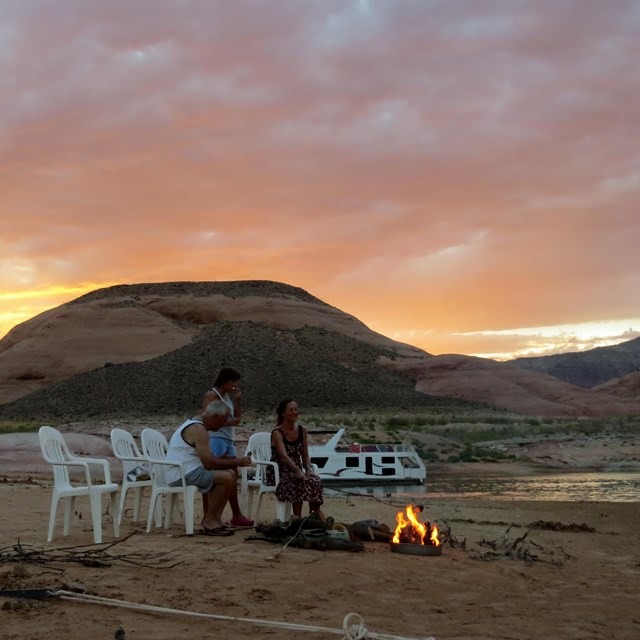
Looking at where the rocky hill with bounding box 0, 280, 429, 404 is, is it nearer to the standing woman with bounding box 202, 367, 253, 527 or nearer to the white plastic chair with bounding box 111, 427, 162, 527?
the white plastic chair with bounding box 111, 427, 162, 527

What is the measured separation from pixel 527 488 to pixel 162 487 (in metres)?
15.1

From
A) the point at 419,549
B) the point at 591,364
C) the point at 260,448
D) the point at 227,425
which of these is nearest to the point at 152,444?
the point at 227,425

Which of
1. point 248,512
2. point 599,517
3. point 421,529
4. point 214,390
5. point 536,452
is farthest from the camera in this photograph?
point 536,452

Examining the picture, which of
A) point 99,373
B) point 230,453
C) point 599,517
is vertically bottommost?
point 599,517

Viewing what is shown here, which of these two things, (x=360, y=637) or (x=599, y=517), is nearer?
(x=360, y=637)

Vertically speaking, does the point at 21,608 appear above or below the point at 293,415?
below

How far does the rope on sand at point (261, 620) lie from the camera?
556 cm

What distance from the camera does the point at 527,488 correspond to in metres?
23.0

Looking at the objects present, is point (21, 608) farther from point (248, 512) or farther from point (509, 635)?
point (248, 512)

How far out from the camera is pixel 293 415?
10562 mm

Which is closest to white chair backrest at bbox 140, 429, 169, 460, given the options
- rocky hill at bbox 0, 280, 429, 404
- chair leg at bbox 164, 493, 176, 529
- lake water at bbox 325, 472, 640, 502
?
chair leg at bbox 164, 493, 176, 529

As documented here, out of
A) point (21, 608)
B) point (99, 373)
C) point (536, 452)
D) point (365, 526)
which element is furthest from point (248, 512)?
point (99, 373)

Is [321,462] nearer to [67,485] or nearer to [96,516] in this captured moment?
[67,485]

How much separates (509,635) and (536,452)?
31.5 meters
